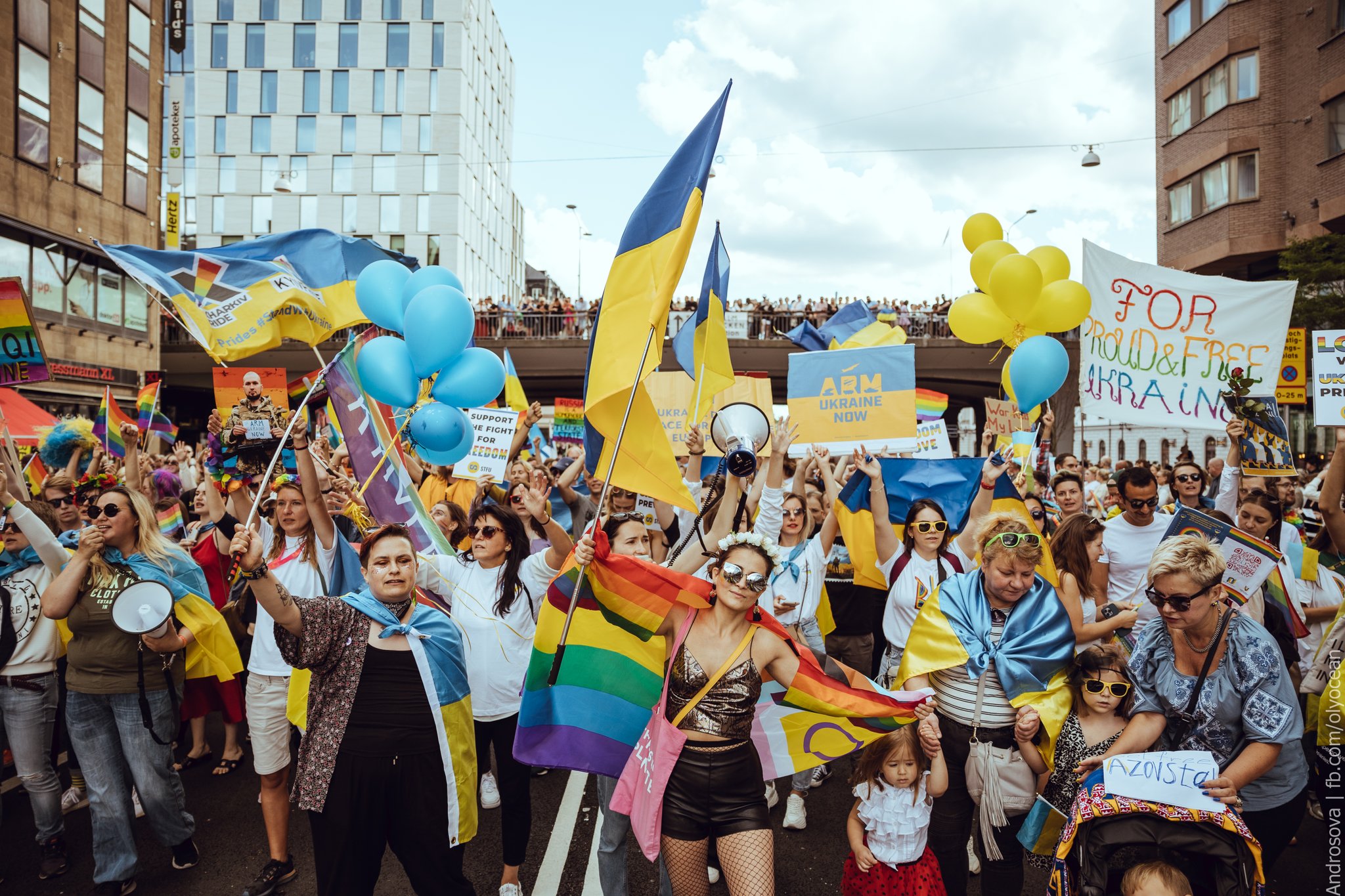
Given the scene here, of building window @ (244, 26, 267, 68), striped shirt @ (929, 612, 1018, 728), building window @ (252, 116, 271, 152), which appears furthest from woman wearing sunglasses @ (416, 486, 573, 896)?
building window @ (244, 26, 267, 68)

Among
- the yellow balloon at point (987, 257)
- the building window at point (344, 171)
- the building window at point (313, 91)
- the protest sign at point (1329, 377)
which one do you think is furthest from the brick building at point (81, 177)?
the protest sign at point (1329, 377)

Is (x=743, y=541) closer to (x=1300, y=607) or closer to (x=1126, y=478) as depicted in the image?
(x=1126, y=478)

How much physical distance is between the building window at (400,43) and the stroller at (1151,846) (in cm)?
5077

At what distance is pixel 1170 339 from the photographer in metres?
6.60

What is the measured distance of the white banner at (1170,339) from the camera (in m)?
6.34

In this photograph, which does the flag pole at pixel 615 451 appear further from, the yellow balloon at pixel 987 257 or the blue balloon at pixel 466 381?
the yellow balloon at pixel 987 257

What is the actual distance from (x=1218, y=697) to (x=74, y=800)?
237 inches

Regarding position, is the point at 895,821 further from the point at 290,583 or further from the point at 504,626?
the point at 290,583

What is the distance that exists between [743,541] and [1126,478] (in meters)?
3.21

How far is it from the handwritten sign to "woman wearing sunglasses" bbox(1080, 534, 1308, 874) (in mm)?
46

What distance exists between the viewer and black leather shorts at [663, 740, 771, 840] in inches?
132

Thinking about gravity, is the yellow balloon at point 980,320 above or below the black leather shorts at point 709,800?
above

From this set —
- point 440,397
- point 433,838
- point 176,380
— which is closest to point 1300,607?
point 433,838

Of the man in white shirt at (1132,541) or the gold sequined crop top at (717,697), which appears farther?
the man in white shirt at (1132,541)
